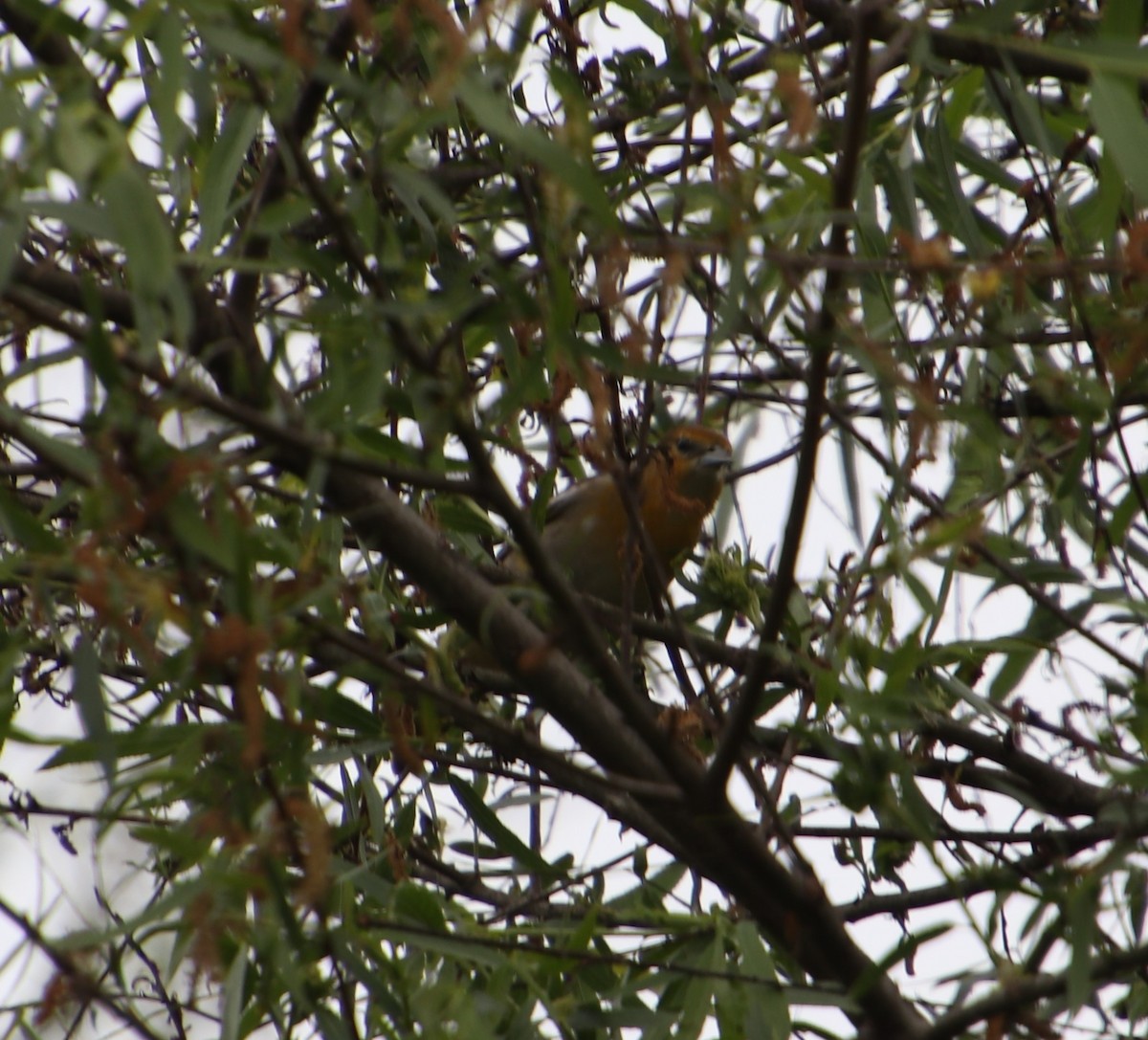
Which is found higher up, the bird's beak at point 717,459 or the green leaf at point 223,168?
the bird's beak at point 717,459

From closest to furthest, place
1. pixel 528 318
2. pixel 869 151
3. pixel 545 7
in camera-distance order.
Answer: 1. pixel 528 318
2. pixel 545 7
3. pixel 869 151

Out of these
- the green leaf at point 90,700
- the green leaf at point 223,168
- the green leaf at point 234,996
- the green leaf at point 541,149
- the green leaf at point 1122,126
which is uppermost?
the green leaf at point 223,168

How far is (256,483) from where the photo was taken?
217 centimetres

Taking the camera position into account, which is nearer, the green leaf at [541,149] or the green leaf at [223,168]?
the green leaf at [541,149]

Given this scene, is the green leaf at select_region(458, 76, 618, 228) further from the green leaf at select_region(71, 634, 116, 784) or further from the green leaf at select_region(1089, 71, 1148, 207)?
the green leaf at select_region(71, 634, 116, 784)

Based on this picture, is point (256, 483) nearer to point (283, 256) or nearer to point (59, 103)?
point (283, 256)

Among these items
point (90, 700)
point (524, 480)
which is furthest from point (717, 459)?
point (90, 700)

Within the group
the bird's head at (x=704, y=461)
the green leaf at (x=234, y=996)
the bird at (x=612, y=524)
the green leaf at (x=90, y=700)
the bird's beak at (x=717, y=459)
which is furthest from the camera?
the bird at (x=612, y=524)

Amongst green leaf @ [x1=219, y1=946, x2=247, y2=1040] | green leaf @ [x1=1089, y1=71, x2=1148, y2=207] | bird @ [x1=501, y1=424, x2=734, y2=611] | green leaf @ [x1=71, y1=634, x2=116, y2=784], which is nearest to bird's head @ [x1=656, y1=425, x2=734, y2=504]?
bird @ [x1=501, y1=424, x2=734, y2=611]

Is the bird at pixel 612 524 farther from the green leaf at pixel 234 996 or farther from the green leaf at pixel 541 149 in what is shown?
the green leaf at pixel 541 149

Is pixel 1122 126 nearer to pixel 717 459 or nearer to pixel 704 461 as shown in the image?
pixel 704 461

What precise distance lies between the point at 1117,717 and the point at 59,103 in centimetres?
208

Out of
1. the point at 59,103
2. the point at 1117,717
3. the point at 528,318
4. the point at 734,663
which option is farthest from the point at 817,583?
the point at 59,103

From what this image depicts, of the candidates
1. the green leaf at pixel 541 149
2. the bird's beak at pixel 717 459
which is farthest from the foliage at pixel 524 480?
the bird's beak at pixel 717 459
